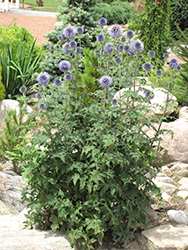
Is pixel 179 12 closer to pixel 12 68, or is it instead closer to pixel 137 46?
pixel 12 68

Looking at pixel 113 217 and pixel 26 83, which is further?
pixel 26 83

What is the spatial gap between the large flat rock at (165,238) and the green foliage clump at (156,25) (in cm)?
553

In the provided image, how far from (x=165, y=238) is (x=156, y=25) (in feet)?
20.7

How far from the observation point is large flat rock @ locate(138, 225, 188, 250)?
2361mm

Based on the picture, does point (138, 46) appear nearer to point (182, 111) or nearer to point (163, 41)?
point (182, 111)

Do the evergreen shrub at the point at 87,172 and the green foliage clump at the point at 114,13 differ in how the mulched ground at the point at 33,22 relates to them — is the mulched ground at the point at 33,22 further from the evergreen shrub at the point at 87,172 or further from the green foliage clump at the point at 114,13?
the evergreen shrub at the point at 87,172

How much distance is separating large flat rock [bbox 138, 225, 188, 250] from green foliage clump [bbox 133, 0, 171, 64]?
18.1 ft

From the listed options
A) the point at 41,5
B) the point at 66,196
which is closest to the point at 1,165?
the point at 66,196

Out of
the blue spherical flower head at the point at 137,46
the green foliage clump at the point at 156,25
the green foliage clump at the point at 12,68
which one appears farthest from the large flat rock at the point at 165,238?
the green foliage clump at the point at 156,25

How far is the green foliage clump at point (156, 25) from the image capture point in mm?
7305

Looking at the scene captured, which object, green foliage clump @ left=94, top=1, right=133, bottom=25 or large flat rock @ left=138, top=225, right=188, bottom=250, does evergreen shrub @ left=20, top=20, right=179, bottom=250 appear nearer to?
large flat rock @ left=138, top=225, right=188, bottom=250

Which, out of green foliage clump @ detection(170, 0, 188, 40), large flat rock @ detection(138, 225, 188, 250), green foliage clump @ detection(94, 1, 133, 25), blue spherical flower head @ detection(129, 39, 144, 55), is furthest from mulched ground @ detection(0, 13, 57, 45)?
large flat rock @ detection(138, 225, 188, 250)

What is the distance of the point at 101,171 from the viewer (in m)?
2.32

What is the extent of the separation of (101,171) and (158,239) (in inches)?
32.2
